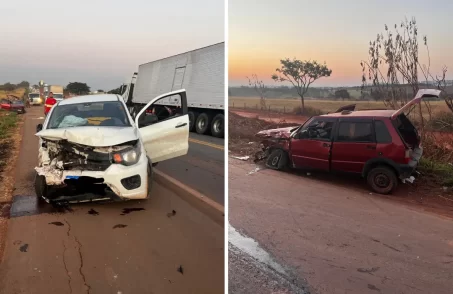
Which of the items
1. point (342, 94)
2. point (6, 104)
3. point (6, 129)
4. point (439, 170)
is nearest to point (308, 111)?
point (342, 94)

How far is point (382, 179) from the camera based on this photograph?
133 centimetres

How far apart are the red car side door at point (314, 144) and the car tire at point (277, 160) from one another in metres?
0.03

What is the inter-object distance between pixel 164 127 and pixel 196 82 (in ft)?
1.55

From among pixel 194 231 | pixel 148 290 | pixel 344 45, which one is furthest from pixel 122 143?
pixel 344 45

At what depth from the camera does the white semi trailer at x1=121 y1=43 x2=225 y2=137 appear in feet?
5.25

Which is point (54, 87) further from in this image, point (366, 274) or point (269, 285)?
point (366, 274)

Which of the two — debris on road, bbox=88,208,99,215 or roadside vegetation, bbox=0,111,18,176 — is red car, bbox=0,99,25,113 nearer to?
roadside vegetation, bbox=0,111,18,176

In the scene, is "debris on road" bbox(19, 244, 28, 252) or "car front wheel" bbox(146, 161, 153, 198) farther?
"car front wheel" bbox(146, 161, 153, 198)

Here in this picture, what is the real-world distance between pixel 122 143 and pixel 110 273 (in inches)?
27.1

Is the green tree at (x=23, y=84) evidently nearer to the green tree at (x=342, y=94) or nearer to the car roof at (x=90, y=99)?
the car roof at (x=90, y=99)

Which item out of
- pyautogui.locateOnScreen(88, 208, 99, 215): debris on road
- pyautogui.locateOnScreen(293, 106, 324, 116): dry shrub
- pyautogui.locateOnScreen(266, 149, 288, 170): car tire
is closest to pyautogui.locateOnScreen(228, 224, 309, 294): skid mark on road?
pyautogui.locateOnScreen(266, 149, 288, 170): car tire

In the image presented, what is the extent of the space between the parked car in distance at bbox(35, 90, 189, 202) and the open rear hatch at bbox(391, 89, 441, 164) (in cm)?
103

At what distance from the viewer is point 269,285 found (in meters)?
1.42

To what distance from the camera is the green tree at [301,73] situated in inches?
54.7
